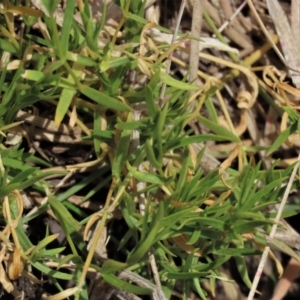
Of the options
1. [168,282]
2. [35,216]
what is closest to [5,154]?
[35,216]

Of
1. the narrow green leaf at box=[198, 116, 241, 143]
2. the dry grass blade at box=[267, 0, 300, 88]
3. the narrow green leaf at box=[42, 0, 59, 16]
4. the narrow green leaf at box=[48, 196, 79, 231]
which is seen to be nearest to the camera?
the narrow green leaf at box=[42, 0, 59, 16]

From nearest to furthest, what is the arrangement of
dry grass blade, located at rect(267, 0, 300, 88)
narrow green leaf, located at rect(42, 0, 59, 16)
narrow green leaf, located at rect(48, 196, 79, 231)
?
narrow green leaf, located at rect(42, 0, 59, 16) < narrow green leaf, located at rect(48, 196, 79, 231) < dry grass blade, located at rect(267, 0, 300, 88)

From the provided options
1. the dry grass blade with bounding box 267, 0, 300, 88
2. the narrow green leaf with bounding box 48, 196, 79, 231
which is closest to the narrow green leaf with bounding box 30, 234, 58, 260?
the narrow green leaf with bounding box 48, 196, 79, 231

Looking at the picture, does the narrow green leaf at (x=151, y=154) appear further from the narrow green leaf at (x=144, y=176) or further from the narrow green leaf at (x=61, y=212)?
the narrow green leaf at (x=61, y=212)

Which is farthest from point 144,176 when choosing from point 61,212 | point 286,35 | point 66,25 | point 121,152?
point 286,35

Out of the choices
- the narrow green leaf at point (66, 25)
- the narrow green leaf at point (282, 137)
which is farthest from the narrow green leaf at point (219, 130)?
the narrow green leaf at point (66, 25)

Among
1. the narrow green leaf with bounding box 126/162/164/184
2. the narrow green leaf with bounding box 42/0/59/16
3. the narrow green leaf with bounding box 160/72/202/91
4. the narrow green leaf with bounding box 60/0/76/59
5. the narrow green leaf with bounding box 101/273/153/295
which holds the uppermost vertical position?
the narrow green leaf with bounding box 42/0/59/16

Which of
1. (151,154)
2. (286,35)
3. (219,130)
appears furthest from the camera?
(286,35)

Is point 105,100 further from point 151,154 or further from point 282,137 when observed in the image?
point 282,137

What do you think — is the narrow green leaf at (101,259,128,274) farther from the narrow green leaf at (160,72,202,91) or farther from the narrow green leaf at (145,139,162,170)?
the narrow green leaf at (160,72,202,91)

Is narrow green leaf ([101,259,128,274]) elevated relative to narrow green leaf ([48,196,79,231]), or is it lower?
lower

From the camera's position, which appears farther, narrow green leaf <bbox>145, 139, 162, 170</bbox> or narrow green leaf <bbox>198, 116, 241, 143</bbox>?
narrow green leaf <bbox>198, 116, 241, 143</bbox>
